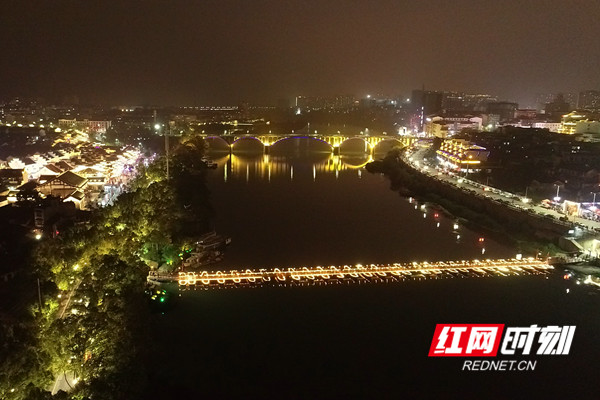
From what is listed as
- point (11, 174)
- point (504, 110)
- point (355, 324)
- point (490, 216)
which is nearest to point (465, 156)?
point (490, 216)

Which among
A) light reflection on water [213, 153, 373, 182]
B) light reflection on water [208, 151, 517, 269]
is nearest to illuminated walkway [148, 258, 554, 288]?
light reflection on water [208, 151, 517, 269]

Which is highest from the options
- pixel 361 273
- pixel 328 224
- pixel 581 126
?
pixel 581 126

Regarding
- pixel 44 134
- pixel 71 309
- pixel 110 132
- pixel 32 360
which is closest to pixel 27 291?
pixel 71 309

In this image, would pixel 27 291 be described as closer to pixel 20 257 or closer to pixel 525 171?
pixel 20 257

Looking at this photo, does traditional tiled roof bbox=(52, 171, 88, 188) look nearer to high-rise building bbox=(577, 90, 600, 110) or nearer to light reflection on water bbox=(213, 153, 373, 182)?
light reflection on water bbox=(213, 153, 373, 182)

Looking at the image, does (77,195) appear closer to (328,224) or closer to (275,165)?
(328,224)

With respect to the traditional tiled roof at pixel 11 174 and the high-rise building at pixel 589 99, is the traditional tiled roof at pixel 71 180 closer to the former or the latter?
the traditional tiled roof at pixel 11 174
